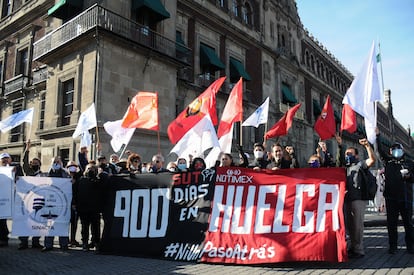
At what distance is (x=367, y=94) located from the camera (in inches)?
236

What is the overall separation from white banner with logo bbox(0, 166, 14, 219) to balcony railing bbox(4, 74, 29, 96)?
15761 millimetres

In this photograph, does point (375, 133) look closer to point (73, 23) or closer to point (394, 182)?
point (394, 182)

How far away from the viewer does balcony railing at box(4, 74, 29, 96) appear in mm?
20172

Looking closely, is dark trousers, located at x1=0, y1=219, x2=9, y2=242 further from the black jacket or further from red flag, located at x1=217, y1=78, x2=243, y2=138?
the black jacket

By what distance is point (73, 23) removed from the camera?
1518cm

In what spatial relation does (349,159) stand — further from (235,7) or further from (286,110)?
(286,110)

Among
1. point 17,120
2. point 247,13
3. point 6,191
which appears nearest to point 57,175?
point 6,191

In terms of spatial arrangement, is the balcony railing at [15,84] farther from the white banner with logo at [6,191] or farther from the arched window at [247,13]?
the arched window at [247,13]

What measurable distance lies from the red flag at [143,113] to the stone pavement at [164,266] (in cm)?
317

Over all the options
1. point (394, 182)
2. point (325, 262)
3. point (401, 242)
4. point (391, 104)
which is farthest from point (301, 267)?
point (391, 104)

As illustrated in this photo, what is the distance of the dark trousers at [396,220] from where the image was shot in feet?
18.4

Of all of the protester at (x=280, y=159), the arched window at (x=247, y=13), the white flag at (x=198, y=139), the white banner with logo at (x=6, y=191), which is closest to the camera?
the protester at (x=280, y=159)

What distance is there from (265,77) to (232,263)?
76.2ft

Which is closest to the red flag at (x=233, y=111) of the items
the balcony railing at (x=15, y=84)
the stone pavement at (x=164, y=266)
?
the stone pavement at (x=164, y=266)
